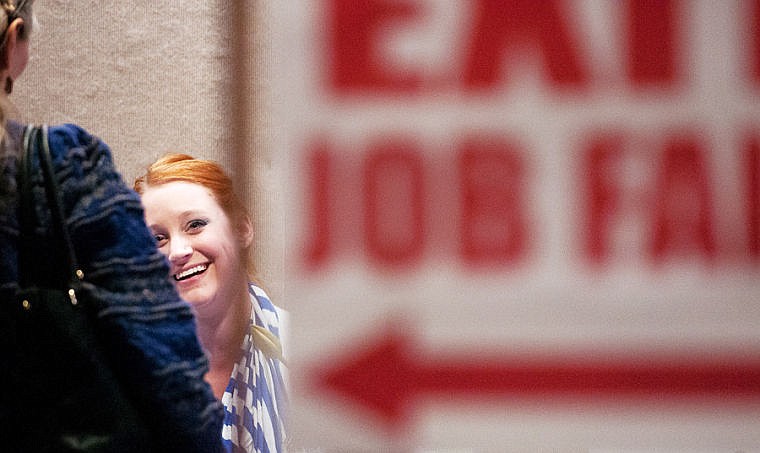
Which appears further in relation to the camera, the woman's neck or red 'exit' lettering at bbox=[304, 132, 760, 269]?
the woman's neck

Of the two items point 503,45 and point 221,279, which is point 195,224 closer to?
point 221,279

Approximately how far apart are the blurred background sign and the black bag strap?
441mm

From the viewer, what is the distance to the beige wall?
1.68 meters

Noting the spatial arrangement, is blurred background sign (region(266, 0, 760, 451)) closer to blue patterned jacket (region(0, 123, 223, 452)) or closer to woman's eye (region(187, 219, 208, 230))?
blue patterned jacket (region(0, 123, 223, 452))

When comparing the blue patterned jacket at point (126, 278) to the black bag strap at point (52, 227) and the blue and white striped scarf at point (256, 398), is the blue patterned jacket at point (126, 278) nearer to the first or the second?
the black bag strap at point (52, 227)

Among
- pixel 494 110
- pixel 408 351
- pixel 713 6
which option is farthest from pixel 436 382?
pixel 713 6

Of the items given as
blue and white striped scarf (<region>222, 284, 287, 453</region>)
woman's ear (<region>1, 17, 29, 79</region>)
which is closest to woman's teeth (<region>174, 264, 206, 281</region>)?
blue and white striped scarf (<region>222, 284, 287, 453</region>)

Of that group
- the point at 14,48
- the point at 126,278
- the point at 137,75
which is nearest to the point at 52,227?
the point at 126,278

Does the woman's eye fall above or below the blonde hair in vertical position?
below

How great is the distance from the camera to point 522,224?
0.51 meters

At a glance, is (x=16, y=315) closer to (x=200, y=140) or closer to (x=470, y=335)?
(x=470, y=335)

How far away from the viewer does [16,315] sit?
837mm

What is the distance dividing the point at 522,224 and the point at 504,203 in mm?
18

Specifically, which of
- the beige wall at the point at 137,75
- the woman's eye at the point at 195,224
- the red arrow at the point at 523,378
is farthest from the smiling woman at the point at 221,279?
the red arrow at the point at 523,378
